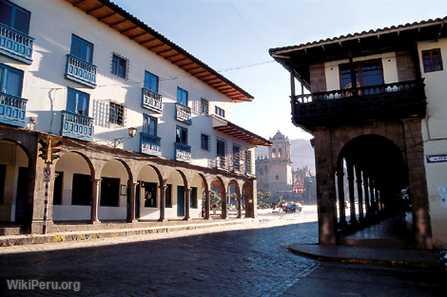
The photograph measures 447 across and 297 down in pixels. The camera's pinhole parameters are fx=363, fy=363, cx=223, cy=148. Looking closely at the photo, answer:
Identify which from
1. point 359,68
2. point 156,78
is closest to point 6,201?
point 156,78

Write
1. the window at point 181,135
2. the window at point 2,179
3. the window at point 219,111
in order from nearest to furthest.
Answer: the window at point 2,179
the window at point 181,135
the window at point 219,111

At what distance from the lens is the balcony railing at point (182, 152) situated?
982 inches

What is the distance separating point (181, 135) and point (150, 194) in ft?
15.9

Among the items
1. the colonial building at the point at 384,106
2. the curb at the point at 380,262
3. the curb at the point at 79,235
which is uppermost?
the colonial building at the point at 384,106

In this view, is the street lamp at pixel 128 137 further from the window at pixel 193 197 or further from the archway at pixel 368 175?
the archway at pixel 368 175

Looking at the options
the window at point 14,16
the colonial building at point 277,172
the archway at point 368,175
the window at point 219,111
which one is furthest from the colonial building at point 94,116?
the colonial building at point 277,172

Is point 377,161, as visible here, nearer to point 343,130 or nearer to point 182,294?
point 343,130

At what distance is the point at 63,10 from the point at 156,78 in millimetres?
7340

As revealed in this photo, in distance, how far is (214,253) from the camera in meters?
12.7

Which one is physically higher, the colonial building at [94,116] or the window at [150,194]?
the colonial building at [94,116]

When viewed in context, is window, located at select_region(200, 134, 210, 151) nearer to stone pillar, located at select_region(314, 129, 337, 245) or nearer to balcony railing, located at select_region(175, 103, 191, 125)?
balcony railing, located at select_region(175, 103, 191, 125)

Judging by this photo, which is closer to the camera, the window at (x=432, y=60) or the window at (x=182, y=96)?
the window at (x=432, y=60)

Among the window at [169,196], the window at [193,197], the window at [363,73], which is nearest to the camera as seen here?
the window at [363,73]

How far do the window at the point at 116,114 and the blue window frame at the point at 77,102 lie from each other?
1670 millimetres
